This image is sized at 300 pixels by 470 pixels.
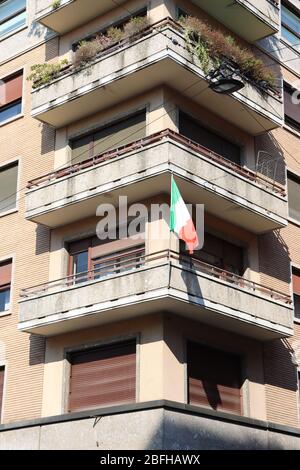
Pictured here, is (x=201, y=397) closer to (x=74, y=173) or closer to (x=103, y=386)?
(x=103, y=386)

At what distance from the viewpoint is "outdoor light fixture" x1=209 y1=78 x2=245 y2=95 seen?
58.0 ft

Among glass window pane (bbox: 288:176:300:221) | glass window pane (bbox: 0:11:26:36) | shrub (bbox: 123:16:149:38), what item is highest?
glass window pane (bbox: 0:11:26:36)

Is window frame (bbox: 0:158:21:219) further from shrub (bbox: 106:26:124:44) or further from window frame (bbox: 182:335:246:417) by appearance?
window frame (bbox: 182:335:246:417)

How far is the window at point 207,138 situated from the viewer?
767 inches

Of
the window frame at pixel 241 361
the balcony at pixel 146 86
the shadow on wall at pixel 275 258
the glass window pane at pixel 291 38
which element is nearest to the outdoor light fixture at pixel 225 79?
the balcony at pixel 146 86

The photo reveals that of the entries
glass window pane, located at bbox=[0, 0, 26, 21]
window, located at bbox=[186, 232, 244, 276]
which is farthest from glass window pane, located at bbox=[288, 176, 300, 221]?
glass window pane, located at bbox=[0, 0, 26, 21]

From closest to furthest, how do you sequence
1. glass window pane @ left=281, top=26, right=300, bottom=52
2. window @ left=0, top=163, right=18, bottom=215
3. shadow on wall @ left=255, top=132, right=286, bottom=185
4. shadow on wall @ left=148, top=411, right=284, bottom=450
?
shadow on wall @ left=148, top=411, right=284, bottom=450, shadow on wall @ left=255, top=132, right=286, bottom=185, window @ left=0, top=163, right=18, bottom=215, glass window pane @ left=281, top=26, right=300, bottom=52

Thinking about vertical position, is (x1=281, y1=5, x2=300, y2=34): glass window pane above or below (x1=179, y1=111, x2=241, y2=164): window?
above

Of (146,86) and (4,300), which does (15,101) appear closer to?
(146,86)

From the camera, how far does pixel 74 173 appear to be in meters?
19.3

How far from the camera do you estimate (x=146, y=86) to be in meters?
19.2

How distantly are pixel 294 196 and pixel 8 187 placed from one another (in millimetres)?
7806

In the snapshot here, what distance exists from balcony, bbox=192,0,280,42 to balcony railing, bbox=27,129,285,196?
4.05 meters

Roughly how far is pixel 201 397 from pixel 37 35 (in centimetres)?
1173
